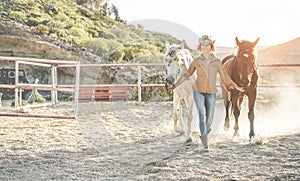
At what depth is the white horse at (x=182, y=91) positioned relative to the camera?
4.16m

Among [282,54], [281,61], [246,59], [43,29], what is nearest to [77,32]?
[43,29]

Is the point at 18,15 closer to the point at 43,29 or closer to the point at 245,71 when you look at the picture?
the point at 43,29

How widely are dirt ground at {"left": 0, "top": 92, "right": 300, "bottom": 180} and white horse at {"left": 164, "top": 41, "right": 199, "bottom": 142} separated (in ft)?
0.69

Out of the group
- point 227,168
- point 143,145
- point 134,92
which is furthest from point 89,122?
point 134,92

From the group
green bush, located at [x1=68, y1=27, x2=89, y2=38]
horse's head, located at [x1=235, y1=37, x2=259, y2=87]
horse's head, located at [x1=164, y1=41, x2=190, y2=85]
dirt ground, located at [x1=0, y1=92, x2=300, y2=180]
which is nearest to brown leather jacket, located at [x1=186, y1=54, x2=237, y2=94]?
horse's head, located at [x1=164, y1=41, x2=190, y2=85]

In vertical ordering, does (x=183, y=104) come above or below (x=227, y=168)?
above

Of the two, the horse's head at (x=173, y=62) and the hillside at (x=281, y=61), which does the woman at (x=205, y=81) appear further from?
the hillside at (x=281, y=61)

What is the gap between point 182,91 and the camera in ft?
14.9

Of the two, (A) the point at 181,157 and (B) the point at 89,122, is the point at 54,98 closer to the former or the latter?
(B) the point at 89,122

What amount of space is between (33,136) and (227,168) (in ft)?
9.77

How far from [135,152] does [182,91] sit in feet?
3.67

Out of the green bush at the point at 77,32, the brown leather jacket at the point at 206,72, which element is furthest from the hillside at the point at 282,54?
the green bush at the point at 77,32

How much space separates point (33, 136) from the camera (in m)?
4.91

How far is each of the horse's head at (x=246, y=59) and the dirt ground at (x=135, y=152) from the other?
0.82m
